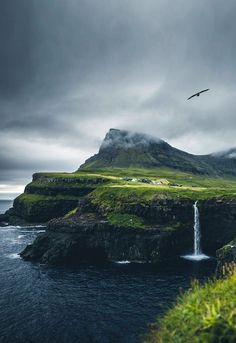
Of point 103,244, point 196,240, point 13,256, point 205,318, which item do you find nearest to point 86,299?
point 103,244

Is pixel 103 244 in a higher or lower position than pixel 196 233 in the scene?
lower

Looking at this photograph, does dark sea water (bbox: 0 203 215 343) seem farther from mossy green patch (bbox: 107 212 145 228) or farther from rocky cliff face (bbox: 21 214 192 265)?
mossy green patch (bbox: 107 212 145 228)

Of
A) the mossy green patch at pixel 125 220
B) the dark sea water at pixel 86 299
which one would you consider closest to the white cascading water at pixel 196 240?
the dark sea water at pixel 86 299

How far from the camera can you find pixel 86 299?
6750cm

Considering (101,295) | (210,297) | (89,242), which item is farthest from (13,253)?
(210,297)

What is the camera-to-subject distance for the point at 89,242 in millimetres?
108312

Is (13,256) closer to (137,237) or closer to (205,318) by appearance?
(137,237)

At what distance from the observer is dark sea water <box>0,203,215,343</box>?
2030 inches

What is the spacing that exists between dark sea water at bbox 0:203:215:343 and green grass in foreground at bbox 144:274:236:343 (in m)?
32.6

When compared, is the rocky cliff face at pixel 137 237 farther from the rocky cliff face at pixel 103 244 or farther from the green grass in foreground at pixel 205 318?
the green grass in foreground at pixel 205 318

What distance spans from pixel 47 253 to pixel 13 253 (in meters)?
19.4

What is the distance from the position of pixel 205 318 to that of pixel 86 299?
5569cm

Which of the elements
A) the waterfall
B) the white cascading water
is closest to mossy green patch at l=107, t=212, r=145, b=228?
the white cascading water

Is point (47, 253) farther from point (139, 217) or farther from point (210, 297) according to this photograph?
point (210, 297)
